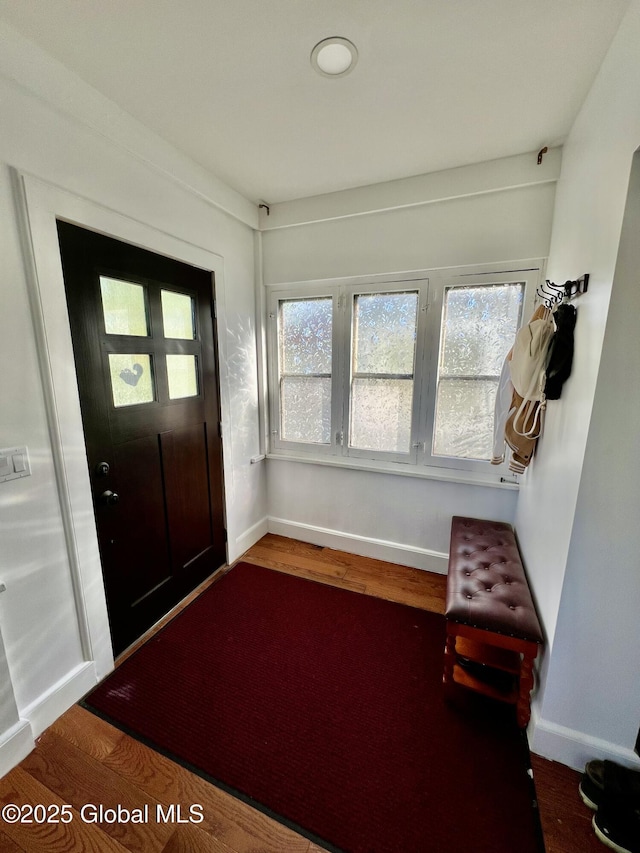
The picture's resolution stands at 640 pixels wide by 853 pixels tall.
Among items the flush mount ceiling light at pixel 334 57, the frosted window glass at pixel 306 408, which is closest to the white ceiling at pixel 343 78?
the flush mount ceiling light at pixel 334 57

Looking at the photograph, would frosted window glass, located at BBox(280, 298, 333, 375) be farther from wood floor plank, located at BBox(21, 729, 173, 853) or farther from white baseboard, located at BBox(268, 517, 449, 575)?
wood floor plank, located at BBox(21, 729, 173, 853)

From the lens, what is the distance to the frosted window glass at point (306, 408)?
8.52ft

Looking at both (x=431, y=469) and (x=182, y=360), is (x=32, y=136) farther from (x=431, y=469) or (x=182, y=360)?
(x=431, y=469)

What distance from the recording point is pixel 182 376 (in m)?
2.02

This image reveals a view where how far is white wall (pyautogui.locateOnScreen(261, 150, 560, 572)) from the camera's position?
6.26ft

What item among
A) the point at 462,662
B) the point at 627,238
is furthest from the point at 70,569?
the point at 627,238

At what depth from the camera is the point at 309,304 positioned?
8.30ft

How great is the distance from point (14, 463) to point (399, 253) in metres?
2.28

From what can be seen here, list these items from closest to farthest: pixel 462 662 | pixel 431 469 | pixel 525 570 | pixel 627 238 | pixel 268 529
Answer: pixel 627 238 → pixel 462 662 → pixel 525 570 → pixel 431 469 → pixel 268 529

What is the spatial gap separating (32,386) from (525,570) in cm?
239

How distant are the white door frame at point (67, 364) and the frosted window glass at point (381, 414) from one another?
1.54 meters

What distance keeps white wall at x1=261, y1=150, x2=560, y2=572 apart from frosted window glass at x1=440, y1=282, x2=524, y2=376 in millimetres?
182

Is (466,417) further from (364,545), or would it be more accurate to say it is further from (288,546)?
(288,546)

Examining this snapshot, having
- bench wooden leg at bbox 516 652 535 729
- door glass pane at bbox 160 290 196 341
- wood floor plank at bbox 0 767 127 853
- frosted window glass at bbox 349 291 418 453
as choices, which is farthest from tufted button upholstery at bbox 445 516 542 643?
door glass pane at bbox 160 290 196 341
